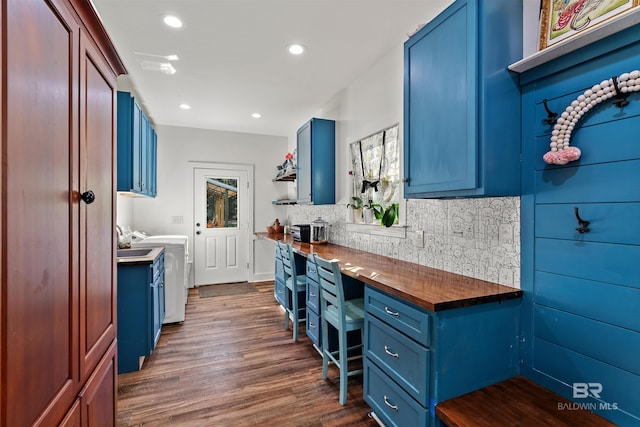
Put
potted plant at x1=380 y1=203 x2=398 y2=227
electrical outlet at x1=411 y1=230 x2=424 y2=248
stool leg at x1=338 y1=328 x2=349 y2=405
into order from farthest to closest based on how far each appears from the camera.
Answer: potted plant at x1=380 y1=203 x2=398 y2=227 → electrical outlet at x1=411 y1=230 x2=424 y2=248 → stool leg at x1=338 y1=328 x2=349 y2=405

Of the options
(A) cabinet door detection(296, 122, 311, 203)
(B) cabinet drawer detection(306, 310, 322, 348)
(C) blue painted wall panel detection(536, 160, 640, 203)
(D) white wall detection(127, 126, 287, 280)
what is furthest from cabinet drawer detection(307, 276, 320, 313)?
(D) white wall detection(127, 126, 287, 280)

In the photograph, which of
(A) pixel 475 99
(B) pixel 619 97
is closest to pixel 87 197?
(A) pixel 475 99

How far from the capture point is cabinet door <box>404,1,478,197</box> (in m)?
1.49

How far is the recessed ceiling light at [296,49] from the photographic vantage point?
2488 mm

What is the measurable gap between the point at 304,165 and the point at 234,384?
8.42ft

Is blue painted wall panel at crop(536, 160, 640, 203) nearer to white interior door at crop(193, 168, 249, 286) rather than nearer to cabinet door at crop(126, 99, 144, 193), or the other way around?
cabinet door at crop(126, 99, 144, 193)

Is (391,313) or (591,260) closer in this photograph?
(591,260)

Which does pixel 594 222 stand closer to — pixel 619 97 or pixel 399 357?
pixel 619 97

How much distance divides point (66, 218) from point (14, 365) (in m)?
0.41

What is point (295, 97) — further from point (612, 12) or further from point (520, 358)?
point (520, 358)

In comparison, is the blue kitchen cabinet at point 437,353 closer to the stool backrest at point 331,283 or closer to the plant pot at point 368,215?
the stool backrest at point 331,283

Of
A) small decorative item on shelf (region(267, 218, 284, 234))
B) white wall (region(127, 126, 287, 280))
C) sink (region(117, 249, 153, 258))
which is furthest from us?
small decorative item on shelf (region(267, 218, 284, 234))

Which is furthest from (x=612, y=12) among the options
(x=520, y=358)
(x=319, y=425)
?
(x=319, y=425)

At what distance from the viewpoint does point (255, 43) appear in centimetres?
246
